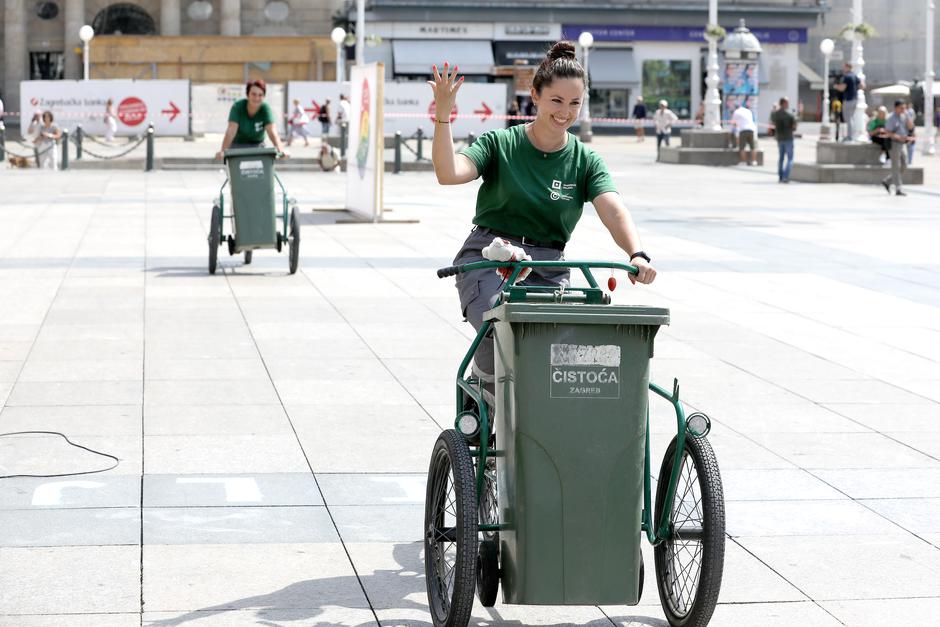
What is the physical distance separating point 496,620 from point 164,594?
1059mm

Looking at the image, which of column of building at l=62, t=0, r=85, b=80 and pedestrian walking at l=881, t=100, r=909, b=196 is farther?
column of building at l=62, t=0, r=85, b=80

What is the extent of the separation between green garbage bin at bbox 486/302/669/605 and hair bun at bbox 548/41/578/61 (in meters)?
1.03

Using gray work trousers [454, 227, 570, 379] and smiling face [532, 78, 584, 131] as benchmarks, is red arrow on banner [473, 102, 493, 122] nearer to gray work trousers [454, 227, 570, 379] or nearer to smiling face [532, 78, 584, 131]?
gray work trousers [454, 227, 570, 379]

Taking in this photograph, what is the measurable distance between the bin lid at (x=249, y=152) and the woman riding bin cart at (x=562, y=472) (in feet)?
29.3

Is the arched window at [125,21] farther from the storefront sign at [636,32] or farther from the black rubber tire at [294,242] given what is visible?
the black rubber tire at [294,242]

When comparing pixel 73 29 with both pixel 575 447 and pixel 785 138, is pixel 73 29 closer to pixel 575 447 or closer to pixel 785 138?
pixel 785 138

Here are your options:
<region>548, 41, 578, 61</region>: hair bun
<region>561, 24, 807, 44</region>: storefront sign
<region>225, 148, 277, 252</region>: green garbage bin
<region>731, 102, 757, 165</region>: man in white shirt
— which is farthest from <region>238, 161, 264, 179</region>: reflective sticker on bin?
<region>561, 24, 807, 44</region>: storefront sign

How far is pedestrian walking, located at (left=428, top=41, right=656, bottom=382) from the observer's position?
4.79 metres

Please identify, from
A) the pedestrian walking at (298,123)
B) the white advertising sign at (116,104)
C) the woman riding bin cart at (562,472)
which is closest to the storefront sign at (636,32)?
the pedestrian walking at (298,123)

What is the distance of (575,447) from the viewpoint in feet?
13.7

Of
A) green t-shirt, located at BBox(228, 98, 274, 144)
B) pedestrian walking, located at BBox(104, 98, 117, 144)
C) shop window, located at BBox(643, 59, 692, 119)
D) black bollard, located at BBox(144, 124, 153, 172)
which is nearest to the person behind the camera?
green t-shirt, located at BBox(228, 98, 274, 144)

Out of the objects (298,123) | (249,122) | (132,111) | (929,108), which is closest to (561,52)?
(249,122)

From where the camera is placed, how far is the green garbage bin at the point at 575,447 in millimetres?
4121

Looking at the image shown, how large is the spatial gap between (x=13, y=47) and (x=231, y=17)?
963 cm
